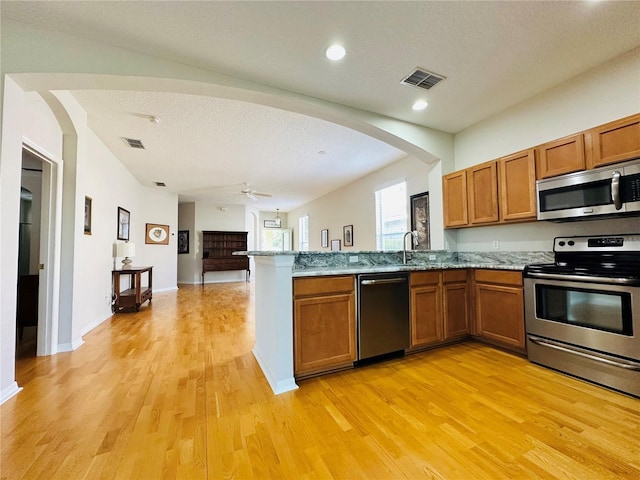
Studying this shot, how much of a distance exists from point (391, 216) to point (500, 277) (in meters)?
2.98

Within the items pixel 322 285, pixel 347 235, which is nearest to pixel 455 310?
pixel 322 285

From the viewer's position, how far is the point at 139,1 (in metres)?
1.75

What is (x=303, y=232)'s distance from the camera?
10344mm

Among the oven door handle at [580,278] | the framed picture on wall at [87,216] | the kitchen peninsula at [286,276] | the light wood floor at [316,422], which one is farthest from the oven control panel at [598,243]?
the framed picture on wall at [87,216]

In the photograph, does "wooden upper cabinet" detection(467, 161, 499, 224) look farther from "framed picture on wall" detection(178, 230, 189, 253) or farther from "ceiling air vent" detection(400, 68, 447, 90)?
"framed picture on wall" detection(178, 230, 189, 253)

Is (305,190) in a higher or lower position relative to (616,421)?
higher

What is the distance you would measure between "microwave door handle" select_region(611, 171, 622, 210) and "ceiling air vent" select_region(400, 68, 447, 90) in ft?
5.49

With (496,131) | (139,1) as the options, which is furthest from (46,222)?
(496,131)

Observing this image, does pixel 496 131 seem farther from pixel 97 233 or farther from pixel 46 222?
pixel 97 233

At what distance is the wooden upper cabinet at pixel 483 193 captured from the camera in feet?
10.2

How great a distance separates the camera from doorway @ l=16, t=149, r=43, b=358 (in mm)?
3080

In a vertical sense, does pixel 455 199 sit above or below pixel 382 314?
above

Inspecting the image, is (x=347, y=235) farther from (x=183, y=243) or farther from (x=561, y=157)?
(x=183, y=243)

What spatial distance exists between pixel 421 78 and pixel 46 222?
13.7 ft
